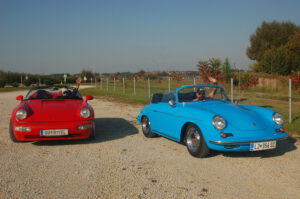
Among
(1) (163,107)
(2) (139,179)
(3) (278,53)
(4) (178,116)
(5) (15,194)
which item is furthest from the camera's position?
(3) (278,53)

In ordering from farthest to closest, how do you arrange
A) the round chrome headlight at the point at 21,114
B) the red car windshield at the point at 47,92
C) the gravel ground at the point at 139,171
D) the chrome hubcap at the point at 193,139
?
the red car windshield at the point at 47,92 < the round chrome headlight at the point at 21,114 < the chrome hubcap at the point at 193,139 < the gravel ground at the point at 139,171

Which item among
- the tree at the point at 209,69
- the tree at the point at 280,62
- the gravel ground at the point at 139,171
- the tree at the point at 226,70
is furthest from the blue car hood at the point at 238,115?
the tree at the point at 280,62

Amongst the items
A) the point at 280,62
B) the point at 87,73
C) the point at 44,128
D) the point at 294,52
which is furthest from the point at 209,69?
the point at 87,73

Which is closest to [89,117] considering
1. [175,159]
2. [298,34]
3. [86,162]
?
[86,162]

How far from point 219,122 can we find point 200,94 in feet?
5.25

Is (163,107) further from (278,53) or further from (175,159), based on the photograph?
(278,53)

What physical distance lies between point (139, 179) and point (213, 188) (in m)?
1.06

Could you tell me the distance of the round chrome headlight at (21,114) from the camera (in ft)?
21.4

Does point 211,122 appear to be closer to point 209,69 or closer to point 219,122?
point 219,122

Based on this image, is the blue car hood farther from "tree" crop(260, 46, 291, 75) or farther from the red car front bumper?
"tree" crop(260, 46, 291, 75)

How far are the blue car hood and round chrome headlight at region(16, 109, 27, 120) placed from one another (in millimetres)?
3415

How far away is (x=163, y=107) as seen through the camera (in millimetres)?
6848

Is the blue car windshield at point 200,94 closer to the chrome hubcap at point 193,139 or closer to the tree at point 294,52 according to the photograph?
the chrome hubcap at point 193,139

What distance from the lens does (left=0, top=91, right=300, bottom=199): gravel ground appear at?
13.0 feet
